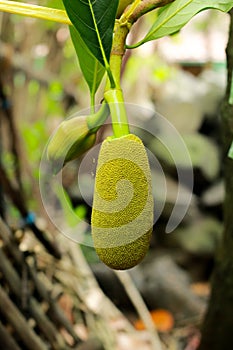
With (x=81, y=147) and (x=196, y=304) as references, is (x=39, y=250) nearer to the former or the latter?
(x=81, y=147)

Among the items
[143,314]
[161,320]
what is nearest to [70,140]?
[143,314]

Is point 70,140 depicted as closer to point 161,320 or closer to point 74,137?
point 74,137

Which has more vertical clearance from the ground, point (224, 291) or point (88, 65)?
point (88, 65)

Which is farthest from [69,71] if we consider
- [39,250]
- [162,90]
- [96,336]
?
[96,336]

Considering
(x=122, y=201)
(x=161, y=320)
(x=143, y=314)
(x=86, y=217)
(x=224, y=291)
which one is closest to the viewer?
(x=122, y=201)

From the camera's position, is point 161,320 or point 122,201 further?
point 161,320

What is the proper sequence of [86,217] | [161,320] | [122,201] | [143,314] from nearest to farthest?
1. [122,201]
2. [86,217]
3. [143,314]
4. [161,320]

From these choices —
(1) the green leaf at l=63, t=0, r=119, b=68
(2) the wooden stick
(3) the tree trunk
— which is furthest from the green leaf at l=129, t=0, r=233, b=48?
(2) the wooden stick
